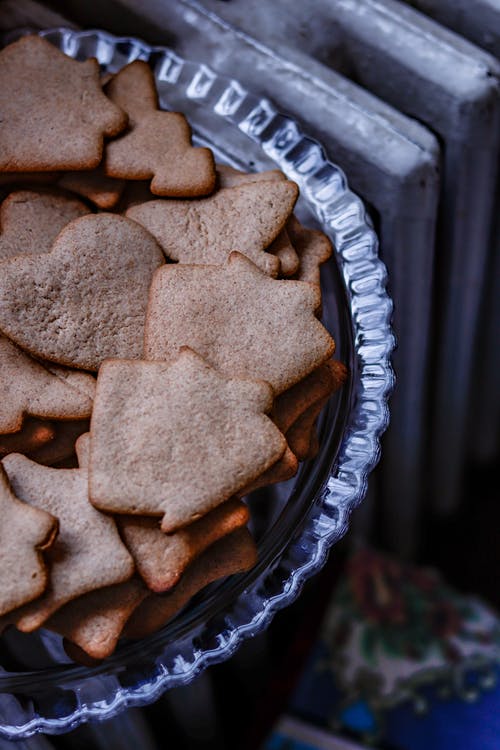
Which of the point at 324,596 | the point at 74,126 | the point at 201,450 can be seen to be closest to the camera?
the point at 201,450

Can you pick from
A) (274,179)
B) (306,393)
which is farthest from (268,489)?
(274,179)

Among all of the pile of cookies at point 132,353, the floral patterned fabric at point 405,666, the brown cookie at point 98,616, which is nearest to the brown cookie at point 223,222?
the pile of cookies at point 132,353

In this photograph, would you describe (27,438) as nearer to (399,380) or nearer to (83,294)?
(83,294)

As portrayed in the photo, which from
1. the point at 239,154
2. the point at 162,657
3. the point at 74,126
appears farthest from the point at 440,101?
the point at 162,657

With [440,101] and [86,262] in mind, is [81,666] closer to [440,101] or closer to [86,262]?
[86,262]

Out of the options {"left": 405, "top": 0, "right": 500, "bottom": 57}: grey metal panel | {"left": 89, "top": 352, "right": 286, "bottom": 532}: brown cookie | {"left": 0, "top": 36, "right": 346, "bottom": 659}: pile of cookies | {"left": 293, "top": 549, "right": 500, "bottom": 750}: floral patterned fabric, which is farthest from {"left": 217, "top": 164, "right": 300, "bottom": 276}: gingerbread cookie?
{"left": 293, "top": 549, "right": 500, "bottom": 750}: floral patterned fabric

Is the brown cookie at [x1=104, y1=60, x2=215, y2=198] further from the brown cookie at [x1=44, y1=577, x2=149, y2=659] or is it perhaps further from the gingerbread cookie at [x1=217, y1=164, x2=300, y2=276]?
the brown cookie at [x1=44, y1=577, x2=149, y2=659]

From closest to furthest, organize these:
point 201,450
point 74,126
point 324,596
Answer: point 201,450 < point 74,126 < point 324,596
